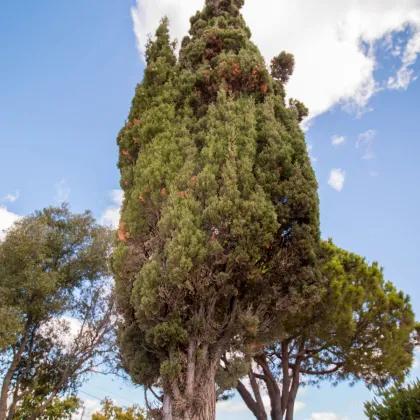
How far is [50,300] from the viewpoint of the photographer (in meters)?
14.8

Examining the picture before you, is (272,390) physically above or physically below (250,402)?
above

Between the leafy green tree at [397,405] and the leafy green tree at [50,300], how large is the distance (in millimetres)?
11348

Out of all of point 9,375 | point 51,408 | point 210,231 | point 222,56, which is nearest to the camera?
point 210,231

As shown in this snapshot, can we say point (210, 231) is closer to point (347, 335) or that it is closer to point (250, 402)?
point (347, 335)

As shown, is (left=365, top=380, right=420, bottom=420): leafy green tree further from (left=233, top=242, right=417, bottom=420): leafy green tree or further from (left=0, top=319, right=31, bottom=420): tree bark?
(left=0, top=319, right=31, bottom=420): tree bark

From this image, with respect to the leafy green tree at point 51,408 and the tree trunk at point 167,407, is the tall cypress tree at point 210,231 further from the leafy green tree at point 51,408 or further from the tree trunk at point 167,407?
the leafy green tree at point 51,408

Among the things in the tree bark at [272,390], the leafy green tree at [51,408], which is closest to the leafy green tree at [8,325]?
the leafy green tree at [51,408]

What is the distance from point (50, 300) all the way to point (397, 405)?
12.6 m

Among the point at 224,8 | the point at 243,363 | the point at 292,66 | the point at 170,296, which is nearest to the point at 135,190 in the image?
the point at 170,296

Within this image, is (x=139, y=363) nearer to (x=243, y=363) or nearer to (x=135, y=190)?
(x=243, y=363)

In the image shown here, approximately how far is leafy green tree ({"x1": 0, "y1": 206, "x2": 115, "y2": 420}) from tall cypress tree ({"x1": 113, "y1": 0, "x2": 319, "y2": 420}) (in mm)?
5721

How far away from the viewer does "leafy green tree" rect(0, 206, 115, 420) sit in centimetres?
1403

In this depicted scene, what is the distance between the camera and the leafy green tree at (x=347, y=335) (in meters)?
12.0

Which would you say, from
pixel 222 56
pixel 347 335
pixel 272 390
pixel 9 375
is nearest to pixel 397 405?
pixel 347 335
